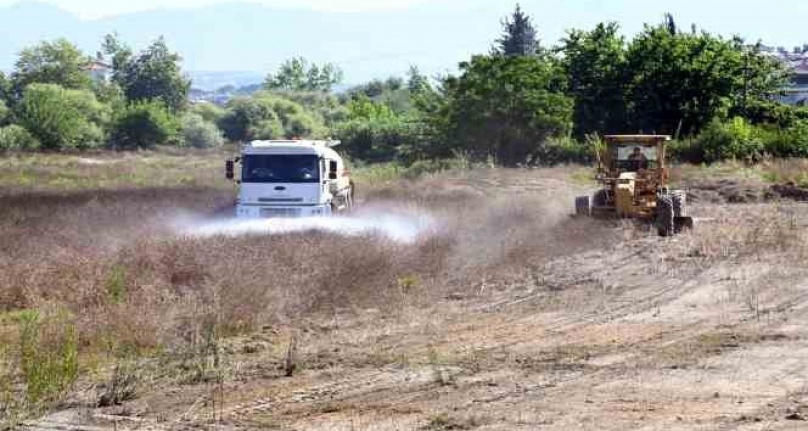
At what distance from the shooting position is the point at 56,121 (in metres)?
82.9

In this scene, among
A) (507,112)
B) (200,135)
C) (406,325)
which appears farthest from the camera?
(200,135)

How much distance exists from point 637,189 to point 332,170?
694cm

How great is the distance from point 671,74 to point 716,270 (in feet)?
123

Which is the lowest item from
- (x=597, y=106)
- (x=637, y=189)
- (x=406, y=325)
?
(x=406, y=325)

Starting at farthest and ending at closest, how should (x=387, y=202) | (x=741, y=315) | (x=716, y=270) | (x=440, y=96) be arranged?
(x=440, y=96)
(x=387, y=202)
(x=716, y=270)
(x=741, y=315)

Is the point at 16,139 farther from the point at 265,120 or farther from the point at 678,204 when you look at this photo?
the point at 678,204

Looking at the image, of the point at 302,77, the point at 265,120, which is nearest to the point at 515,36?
the point at 265,120

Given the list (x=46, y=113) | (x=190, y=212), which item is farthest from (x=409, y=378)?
(x=46, y=113)

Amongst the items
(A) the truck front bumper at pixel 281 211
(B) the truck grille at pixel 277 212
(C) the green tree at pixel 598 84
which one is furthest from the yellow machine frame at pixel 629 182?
(C) the green tree at pixel 598 84

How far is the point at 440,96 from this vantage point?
6600cm

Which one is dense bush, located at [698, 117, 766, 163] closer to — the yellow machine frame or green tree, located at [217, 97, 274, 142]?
the yellow machine frame

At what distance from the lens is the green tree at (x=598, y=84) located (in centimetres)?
6219

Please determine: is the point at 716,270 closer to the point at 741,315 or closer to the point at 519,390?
the point at 741,315

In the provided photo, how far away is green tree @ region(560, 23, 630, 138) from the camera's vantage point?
62.2m
